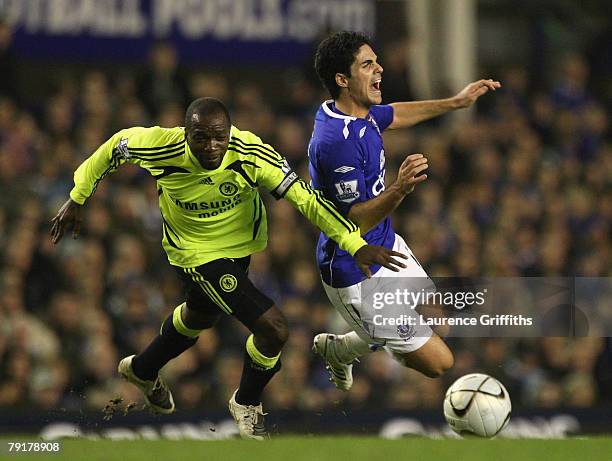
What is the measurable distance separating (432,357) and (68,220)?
2364 millimetres

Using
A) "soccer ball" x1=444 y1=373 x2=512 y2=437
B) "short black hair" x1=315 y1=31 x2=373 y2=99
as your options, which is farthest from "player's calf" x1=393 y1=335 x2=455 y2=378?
"short black hair" x1=315 y1=31 x2=373 y2=99

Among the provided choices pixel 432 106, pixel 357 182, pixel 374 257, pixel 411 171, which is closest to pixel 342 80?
pixel 357 182

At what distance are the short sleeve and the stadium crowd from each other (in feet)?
9.95

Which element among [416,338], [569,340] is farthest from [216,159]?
[569,340]

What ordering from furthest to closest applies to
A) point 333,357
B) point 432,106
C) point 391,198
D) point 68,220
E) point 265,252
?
point 265,252 → point 333,357 → point 432,106 → point 68,220 → point 391,198

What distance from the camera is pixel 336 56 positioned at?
8.62 m

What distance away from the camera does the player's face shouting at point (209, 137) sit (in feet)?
26.4

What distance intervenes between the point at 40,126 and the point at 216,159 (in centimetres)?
520

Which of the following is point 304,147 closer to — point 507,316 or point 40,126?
point 40,126

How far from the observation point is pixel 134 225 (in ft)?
40.0

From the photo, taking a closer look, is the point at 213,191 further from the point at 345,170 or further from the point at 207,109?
the point at 345,170

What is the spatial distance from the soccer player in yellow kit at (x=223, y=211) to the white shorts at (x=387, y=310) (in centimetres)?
42

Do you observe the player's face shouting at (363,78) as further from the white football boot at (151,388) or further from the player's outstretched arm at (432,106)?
the white football boot at (151,388)

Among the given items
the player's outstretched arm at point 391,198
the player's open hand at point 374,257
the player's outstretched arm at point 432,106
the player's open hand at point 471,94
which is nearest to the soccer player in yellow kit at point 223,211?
the player's open hand at point 374,257
